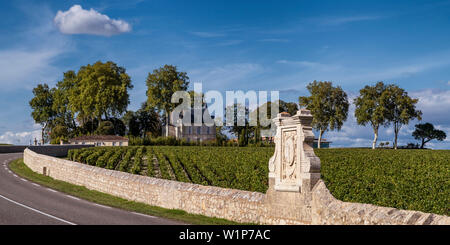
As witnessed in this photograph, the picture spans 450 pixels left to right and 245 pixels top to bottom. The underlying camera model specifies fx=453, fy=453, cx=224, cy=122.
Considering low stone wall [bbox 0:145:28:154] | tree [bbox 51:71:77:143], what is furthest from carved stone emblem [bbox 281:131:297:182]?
tree [bbox 51:71:77:143]

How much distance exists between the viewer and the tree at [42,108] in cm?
10344

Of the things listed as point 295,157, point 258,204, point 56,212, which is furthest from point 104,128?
point 295,157

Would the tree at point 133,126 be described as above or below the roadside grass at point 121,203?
above

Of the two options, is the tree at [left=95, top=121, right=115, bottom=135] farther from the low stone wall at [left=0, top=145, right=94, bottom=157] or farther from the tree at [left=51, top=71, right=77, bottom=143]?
the low stone wall at [left=0, top=145, right=94, bottom=157]

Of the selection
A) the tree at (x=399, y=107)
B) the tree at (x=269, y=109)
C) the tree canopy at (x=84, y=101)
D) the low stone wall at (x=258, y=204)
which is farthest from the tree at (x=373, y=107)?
the low stone wall at (x=258, y=204)

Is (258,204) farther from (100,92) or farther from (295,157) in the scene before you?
(100,92)

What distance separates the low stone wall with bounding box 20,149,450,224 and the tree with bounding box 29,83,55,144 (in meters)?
89.4

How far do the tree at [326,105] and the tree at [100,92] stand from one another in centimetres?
3442

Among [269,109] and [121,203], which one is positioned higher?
[269,109]

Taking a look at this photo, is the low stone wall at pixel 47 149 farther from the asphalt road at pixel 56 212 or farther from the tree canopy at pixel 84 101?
the asphalt road at pixel 56 212

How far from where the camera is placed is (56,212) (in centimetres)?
1516

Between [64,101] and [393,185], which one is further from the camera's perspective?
[64,101]

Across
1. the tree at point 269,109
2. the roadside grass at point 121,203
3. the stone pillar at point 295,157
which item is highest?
the tree at point 269,109

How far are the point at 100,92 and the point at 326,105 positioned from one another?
40759mm
